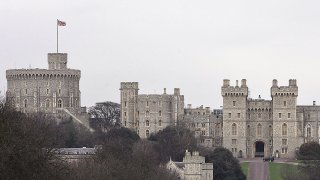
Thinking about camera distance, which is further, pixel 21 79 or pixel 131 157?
pixel 21 79

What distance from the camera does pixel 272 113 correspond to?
13850 cm

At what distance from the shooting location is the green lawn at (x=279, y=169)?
11600 cm

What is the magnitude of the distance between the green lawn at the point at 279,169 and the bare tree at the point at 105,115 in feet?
86.0

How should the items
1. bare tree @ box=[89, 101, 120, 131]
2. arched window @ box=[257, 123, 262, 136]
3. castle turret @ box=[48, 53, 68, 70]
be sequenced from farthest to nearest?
castle turret @ box=[48, 53, 68, 70] → bare tree @ box=[89, 101, 120, 131] → arched window @ box=[257, 123, 262, 136]

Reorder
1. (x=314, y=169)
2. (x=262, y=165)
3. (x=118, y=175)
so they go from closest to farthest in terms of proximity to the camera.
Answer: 1. (x=118, y=175)
2. (x=314, y=169)
3. (x=262, y=165)

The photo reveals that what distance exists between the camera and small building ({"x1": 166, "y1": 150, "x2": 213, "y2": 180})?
10375cm

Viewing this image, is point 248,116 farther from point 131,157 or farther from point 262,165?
point 131,157

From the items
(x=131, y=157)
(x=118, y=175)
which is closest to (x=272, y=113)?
(x=131, y=157)

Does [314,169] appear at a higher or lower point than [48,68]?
lower

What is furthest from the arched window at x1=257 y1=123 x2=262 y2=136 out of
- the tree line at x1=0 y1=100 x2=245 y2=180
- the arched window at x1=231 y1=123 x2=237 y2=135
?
the tree line at x1=0 y1=100 x2=245 y2=180

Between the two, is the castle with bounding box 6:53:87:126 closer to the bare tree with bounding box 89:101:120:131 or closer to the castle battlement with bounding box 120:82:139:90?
the bare tree with bounding box 89:101:120:131

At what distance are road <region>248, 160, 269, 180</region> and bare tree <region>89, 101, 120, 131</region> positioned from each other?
74.6 feet

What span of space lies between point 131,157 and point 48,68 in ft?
182

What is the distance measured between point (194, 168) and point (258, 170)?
1772cm
